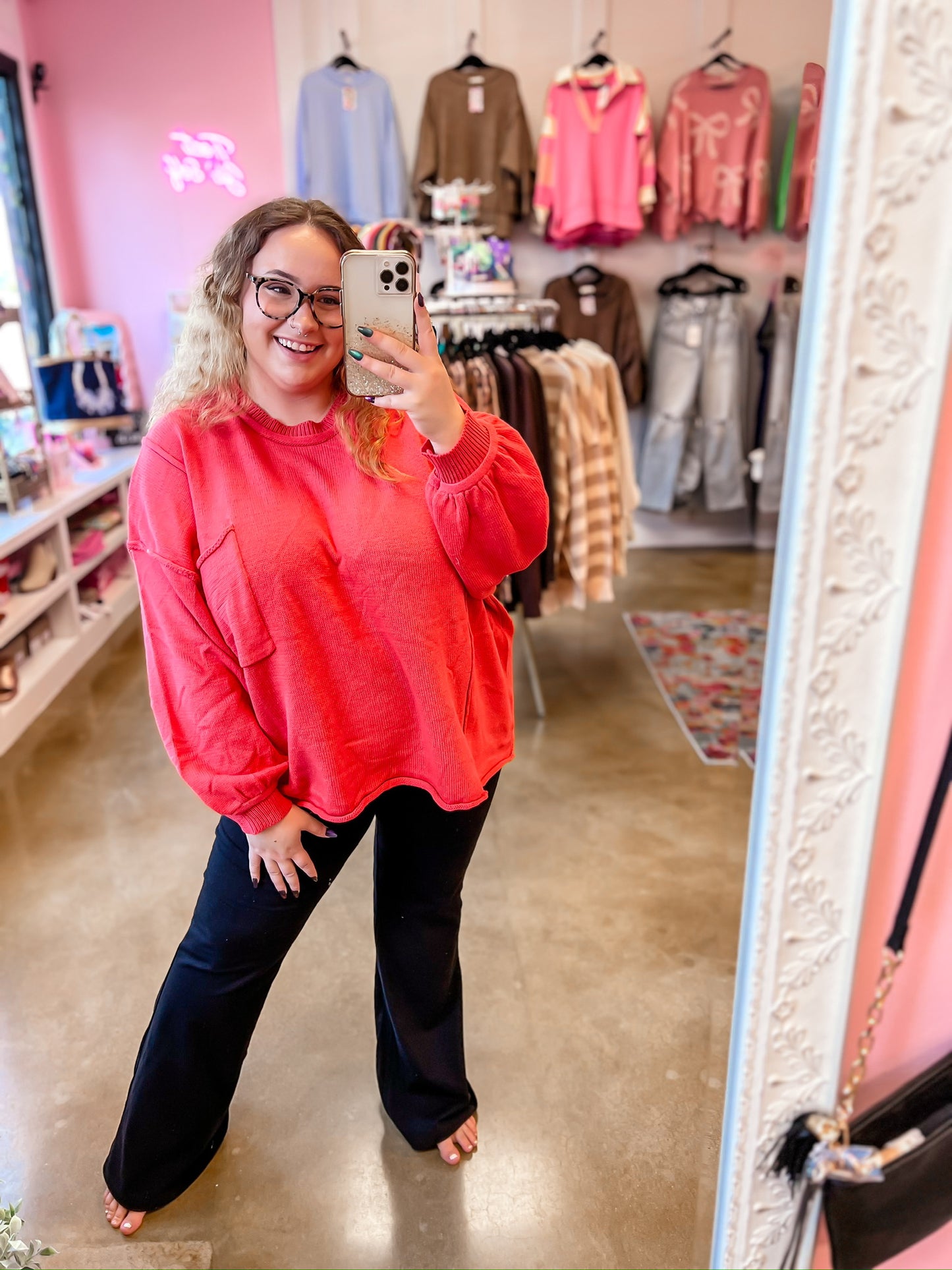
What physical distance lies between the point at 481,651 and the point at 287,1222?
2.30 feet

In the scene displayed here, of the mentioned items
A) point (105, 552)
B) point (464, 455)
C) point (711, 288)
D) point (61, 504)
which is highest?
point (711, 288)

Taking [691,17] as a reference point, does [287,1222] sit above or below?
below

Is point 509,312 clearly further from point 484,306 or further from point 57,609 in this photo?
point 57,609

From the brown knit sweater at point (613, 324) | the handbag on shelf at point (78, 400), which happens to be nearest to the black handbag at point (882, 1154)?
A: the handbag on shelf at point (78, 400)

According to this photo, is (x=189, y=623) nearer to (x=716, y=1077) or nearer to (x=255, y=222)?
(x=255, y=222)

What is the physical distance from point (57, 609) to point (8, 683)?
0.41 m

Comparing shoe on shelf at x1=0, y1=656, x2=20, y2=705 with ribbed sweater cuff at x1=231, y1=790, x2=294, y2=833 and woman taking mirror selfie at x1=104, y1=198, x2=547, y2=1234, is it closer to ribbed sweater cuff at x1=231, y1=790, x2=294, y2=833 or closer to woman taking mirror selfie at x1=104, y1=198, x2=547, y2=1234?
woman taking mirror selfie at x1=104, y1=198, x2=547, y2=1234

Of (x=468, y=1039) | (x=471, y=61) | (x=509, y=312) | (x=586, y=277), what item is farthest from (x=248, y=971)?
(x=586, y=277)

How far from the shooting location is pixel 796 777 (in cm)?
50

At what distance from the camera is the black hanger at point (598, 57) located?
27.1 inches

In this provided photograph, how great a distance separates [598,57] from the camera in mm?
756

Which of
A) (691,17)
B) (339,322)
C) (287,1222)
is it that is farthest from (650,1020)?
(691,17)

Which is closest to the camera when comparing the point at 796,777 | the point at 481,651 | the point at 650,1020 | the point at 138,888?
the point at 796,777

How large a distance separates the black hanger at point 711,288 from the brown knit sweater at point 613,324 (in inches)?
7.2
